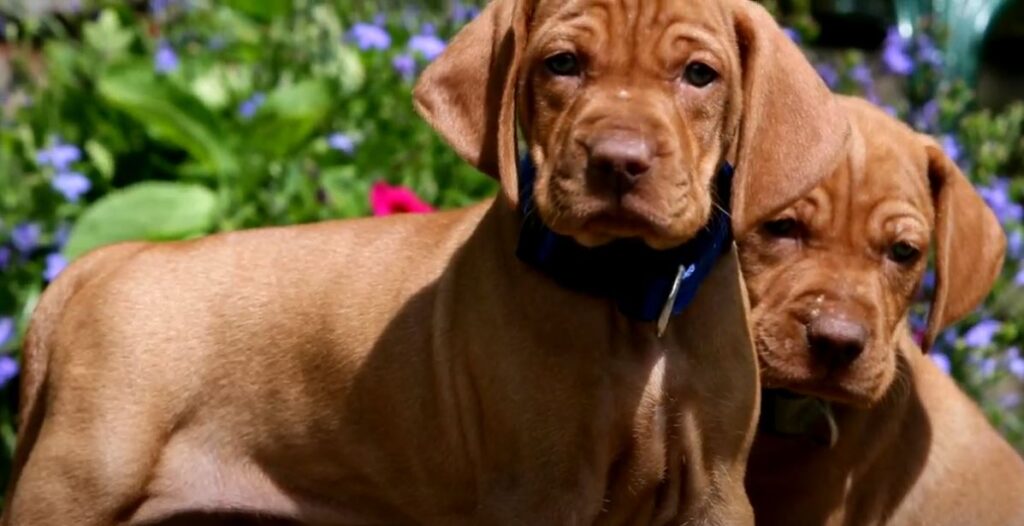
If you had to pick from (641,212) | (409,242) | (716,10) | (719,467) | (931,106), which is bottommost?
(931,106)

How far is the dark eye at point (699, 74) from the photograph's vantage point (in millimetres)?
4160

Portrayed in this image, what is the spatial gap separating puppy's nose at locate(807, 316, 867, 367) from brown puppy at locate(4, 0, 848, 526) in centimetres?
32

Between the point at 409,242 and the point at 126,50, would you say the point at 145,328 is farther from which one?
the point at 126,50

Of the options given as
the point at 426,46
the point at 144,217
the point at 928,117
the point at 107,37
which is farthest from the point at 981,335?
the point at 107,37

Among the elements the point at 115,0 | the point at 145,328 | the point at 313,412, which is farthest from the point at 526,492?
the point at 115,0

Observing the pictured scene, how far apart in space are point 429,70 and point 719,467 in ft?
4.30

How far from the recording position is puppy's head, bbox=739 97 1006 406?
475 centimetres

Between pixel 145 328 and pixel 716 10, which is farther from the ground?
pixel 716 10

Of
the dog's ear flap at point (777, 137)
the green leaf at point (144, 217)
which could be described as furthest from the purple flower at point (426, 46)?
the dog's ear flap at point (777, 137)

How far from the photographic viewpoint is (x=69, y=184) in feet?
21.6

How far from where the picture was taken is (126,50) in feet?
25.7

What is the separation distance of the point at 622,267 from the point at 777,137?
0.52 meters

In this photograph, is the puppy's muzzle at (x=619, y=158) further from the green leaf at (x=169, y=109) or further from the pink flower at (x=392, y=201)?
the green leaf at (x=169, y=109)

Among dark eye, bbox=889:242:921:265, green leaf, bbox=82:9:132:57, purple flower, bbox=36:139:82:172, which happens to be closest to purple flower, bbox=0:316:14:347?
purple flower, bbox=36:139:82:172
